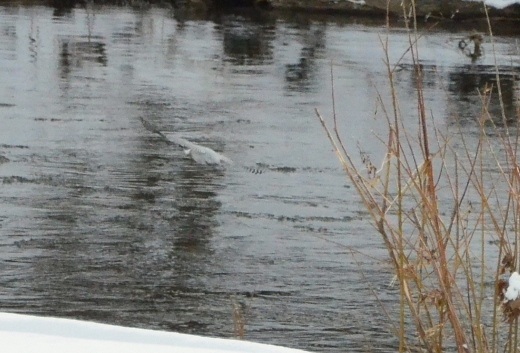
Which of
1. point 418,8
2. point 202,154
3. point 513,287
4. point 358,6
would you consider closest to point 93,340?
point 513,287

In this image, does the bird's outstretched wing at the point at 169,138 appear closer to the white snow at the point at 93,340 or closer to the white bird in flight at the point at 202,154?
the white bird in flight at the point at 202,154

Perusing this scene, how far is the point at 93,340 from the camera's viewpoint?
2.93m

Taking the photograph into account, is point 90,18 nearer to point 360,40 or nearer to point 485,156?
point 360,40

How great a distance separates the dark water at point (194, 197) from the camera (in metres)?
6.91

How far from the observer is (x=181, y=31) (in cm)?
2591

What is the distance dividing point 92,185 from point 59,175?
1.37 feet

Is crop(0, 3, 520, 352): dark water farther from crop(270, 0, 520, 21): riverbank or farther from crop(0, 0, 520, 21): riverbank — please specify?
crop(270, 0, 520, 21): riverbank

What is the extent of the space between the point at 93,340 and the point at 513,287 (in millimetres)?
1530

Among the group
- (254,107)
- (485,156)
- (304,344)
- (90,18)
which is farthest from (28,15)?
(304,344)

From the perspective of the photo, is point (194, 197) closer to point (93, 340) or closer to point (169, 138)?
point (169, 138)

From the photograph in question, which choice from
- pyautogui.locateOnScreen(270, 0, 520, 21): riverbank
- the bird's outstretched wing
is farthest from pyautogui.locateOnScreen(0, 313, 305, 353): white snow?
pyautogui.locateOnScreen(270, 0, 520, 21): riverbank

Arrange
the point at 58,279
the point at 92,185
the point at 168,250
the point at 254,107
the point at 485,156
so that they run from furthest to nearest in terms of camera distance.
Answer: the point at 254,107 → the point at 485,156 → the point at 92,185 → the point at 168,250 → the point at 58,279

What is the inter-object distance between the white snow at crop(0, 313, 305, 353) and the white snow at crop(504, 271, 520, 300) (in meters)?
1.08

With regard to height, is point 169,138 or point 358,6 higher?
point 169,138
